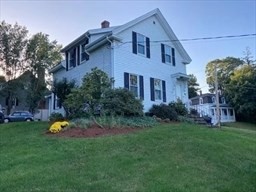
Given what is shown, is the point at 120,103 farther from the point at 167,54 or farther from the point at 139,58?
the point at 167,54

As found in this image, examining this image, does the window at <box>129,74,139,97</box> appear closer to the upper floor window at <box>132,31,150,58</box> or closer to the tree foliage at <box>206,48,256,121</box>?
the upper floor window at <box>132,31,150,58</box>

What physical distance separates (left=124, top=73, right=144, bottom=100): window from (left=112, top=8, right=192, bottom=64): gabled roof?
9.52 ft

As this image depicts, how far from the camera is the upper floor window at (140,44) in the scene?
64.1 ft

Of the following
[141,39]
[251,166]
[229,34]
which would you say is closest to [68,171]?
[251,166]

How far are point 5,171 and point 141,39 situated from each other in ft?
47.5

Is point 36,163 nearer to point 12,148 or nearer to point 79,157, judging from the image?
point 79,157

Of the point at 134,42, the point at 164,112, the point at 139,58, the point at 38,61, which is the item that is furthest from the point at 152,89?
the point at 38,61

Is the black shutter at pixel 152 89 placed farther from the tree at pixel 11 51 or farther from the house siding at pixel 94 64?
the tree at pixel 11 51

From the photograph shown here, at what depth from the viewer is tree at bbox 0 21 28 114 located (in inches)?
1319

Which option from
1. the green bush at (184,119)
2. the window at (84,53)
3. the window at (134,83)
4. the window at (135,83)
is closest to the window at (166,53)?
the window at (135,83)

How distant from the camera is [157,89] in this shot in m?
20.6

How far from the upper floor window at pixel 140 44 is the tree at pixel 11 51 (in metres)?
19.6

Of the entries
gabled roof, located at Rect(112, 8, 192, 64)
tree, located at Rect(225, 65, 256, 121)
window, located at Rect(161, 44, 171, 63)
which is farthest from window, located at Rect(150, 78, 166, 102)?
tree, located at Rect(225, 65, 256, 121)

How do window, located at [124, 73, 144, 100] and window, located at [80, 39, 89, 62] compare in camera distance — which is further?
window, located at [80, 39, 89, 62]
